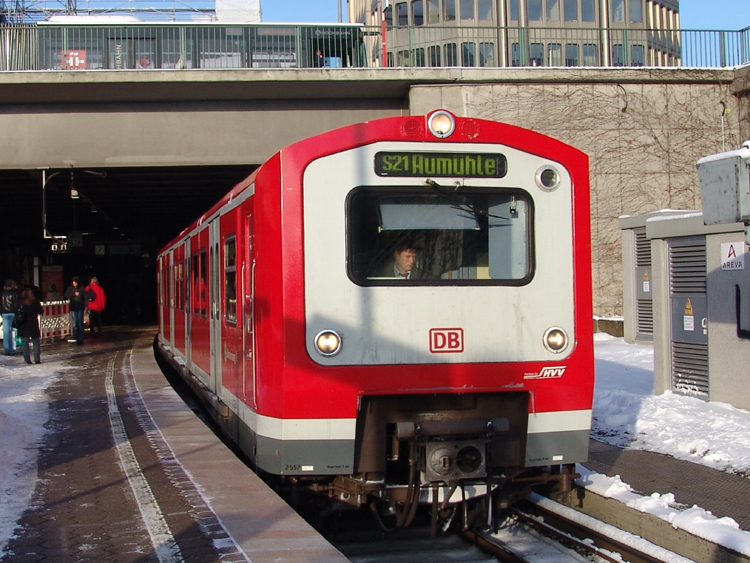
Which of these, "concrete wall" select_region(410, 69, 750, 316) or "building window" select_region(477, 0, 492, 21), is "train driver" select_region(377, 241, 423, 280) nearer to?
"concrete wall" select_region(410, 69, 750, 316)

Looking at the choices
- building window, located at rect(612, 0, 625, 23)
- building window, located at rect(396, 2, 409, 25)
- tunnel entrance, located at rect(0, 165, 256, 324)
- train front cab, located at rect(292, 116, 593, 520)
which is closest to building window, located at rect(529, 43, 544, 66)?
tunnel entrance, located at rect(0, 165, 256, 324)

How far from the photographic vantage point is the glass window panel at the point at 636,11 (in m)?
63.8

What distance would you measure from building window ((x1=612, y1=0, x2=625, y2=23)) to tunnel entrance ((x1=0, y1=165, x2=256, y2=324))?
3770 cm

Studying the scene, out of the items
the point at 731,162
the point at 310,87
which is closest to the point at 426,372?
the point at 731,162

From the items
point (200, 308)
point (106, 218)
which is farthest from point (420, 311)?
point (106, 218)

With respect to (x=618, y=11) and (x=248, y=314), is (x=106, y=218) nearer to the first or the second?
(x=248, y=314)

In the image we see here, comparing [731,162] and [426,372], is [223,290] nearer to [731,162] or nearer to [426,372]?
[426,372]

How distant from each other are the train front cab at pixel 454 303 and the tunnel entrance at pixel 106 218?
49.4 feet

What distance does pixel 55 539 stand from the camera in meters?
4.93

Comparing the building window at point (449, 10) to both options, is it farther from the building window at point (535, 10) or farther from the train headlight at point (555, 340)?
the train headlight at point (555, 340)

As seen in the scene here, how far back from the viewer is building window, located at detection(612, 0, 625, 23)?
6216 cm

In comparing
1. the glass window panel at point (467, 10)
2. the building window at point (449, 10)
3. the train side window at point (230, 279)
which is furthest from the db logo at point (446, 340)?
the glass window panel at point (467, 10)

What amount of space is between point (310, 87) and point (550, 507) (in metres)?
12.7

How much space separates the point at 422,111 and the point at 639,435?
423 inches
